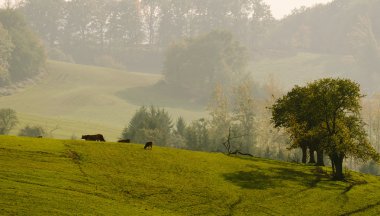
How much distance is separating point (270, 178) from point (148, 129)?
225ft

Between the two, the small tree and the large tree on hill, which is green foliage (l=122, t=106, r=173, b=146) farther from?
the large tree on hill

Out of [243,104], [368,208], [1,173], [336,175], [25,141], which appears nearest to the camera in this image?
[1,173]

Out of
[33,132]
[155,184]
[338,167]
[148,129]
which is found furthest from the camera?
[33,132]

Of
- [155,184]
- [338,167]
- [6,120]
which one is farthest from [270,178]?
[6,120]

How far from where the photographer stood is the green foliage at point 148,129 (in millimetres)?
116250

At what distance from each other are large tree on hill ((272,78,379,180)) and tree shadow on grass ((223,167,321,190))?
4225 millimetres

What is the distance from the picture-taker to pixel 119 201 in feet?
131

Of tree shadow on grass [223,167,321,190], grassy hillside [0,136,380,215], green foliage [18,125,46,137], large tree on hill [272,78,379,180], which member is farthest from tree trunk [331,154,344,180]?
green foliage [18,125,46,137]

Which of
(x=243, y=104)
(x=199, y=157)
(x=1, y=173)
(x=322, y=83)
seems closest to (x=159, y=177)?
(x=199, y=157)

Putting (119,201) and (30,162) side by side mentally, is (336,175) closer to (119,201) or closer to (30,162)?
(119,201)

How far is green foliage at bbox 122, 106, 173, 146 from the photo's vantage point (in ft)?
381

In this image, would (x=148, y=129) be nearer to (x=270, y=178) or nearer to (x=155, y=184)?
(x=270, y=178)

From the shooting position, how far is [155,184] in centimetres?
4606

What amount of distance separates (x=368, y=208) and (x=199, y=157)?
2048 cm
